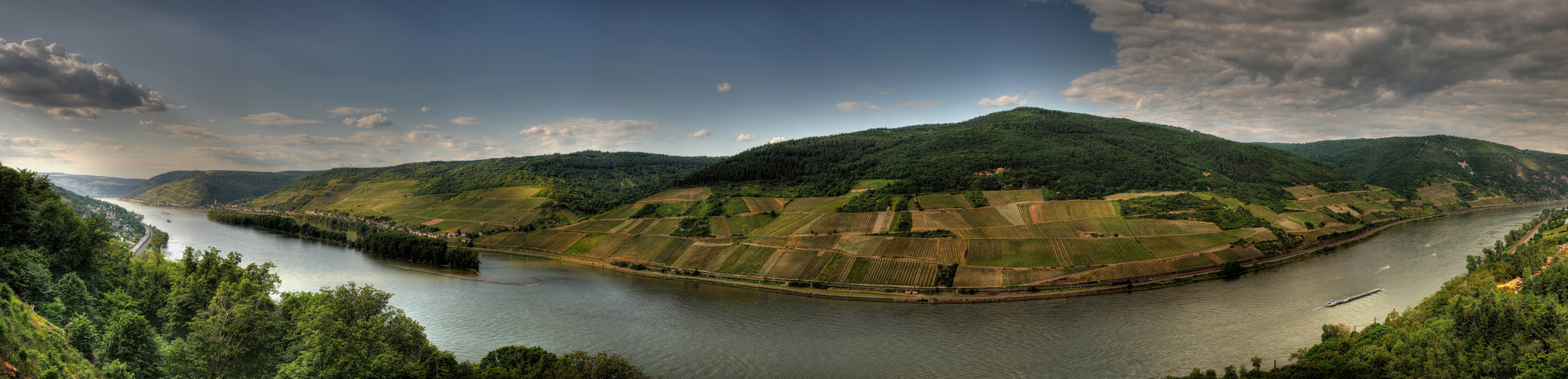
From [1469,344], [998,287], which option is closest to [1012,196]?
[998,287]

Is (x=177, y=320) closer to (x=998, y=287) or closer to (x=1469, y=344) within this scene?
(x=998, y=287)

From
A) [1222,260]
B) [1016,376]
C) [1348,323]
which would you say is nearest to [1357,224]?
[1222,260]

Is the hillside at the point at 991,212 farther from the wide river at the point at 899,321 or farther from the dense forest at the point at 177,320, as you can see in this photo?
the dense forest at the point at 177,320

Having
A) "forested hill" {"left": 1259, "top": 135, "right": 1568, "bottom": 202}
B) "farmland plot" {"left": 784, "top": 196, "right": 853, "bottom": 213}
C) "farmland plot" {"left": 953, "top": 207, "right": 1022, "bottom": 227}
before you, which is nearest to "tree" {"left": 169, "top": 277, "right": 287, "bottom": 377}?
"farmland plot" {"left": 953, "top": 207, "right": 1022, "bottom": 227}

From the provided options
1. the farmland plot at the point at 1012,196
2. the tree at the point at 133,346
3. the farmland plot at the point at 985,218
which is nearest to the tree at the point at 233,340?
the tree at the point at 133,346

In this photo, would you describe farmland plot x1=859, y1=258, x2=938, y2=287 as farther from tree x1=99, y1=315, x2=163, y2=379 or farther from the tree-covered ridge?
the tree-covered ridge

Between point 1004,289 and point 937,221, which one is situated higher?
point 937,221
